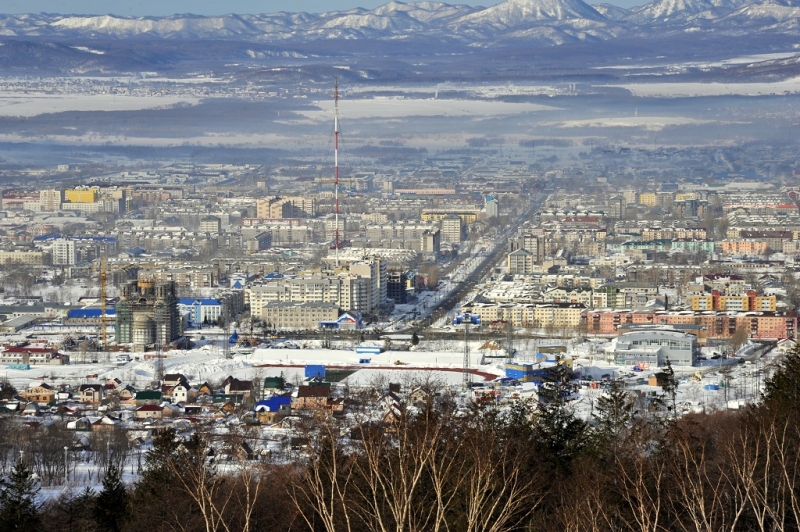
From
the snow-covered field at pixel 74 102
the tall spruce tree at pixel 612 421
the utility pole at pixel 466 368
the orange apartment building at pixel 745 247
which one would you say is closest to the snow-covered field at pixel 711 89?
the snow-covered field at pixel 74 102

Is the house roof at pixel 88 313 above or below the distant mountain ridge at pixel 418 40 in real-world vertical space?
below

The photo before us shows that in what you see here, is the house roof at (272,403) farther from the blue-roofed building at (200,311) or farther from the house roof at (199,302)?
the house roof at (199,302)

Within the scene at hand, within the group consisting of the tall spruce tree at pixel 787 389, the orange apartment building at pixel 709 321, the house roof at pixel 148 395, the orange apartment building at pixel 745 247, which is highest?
the orange apartment building at pixel 745 247

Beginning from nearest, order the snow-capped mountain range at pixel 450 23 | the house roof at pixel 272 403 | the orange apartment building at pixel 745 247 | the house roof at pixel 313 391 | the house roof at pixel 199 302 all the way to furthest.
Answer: the house roof at pixel 272 403 < the house roof at pixel 313 391 < the house roof at pixel 199 302 < the orange apartment building at pixel 745 247 < the snow-capped mountain range at pixel 450 23

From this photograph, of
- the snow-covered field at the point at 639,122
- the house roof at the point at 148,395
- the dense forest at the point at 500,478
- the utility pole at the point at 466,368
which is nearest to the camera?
the dense forest at the point at 500,478

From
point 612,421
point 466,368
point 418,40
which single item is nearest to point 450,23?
point 418,40

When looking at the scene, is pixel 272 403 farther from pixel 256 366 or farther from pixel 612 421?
pixel 612 421

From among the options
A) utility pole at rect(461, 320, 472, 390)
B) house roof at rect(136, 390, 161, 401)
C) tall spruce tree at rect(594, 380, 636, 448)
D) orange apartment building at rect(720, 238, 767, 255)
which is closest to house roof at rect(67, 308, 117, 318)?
utility pole at rect(461, 320, 472, 390)
